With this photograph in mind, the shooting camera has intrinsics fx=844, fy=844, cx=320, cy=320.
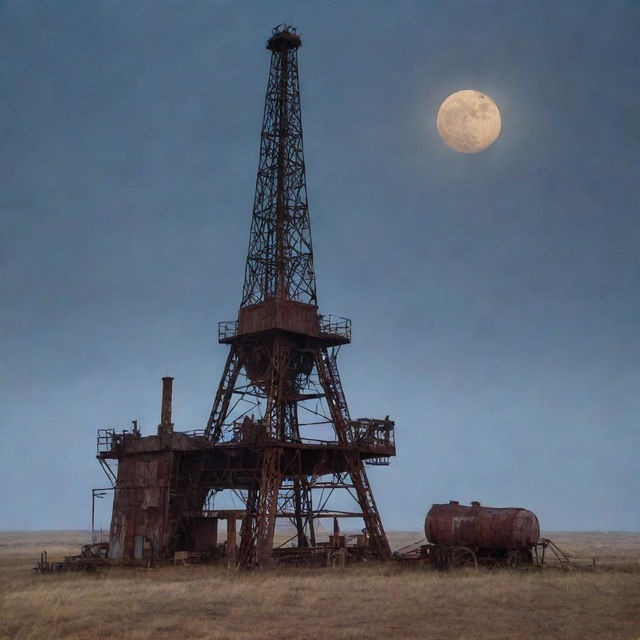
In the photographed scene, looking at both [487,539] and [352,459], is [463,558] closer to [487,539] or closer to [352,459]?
[487,539]

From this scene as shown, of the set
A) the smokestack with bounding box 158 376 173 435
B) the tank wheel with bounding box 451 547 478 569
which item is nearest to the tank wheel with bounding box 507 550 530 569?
the tank wheel with bounding box 451 547 478 569

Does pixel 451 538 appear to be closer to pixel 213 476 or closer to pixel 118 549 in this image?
pixel 213 476

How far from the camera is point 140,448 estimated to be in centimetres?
4725

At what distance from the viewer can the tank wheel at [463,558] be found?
38.8m

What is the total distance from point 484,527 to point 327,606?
16179 millimetres

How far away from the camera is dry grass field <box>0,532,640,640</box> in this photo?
68.3 ft

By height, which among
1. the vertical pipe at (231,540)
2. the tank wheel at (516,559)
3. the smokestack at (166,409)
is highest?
the smokestack at (166,409)

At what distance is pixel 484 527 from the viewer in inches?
1571

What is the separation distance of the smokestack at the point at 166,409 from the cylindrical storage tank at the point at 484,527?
16.1m

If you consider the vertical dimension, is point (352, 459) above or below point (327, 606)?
above

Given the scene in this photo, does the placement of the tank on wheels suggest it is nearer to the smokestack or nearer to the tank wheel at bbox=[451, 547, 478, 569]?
the tank wheel at bbox=[451, 547, 478, 569]

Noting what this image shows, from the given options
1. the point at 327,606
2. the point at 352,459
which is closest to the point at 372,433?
the point at 352,459

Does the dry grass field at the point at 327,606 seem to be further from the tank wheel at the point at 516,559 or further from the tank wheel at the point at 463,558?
the tank wheel at the point at 516,559

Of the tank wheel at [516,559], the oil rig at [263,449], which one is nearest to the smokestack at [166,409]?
the oil rig at [263,449]
